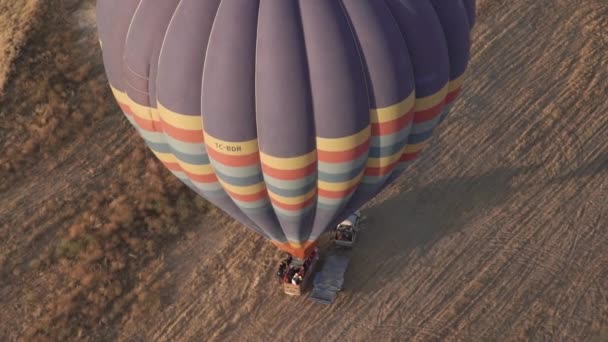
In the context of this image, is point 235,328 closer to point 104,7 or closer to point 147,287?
point 147,287

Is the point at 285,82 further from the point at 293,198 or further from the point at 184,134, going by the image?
the point at 293,198

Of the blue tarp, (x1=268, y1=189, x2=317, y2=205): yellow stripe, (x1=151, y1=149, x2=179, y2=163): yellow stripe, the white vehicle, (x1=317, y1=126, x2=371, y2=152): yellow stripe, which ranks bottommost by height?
the blue tarp

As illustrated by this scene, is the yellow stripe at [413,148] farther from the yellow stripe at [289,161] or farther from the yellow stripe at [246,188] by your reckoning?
the yellow stripe at [246,188]

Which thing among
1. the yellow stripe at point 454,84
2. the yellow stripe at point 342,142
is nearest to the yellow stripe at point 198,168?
the yellow stripe at point 342,142

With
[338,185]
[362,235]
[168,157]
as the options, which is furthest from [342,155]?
[362,235]

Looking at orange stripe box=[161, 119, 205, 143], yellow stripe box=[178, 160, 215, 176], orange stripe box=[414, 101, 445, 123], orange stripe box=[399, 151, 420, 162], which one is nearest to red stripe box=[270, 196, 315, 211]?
yellow stripe box=[178, 160, 215, 176]

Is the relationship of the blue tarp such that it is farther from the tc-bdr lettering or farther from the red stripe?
the tc-bdr lettering
